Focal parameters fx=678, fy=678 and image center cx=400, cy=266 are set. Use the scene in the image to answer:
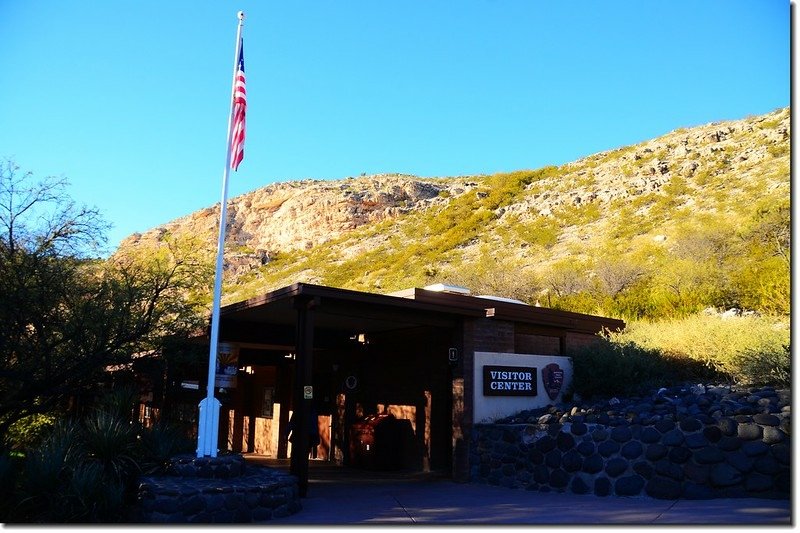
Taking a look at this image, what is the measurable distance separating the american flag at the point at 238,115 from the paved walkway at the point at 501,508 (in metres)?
5.53

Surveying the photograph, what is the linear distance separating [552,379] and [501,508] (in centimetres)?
518

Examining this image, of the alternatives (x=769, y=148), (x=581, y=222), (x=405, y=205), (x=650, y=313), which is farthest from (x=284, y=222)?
(x=650, y=313)

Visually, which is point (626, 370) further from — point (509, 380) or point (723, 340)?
point (509, 380)

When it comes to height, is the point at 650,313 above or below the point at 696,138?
below

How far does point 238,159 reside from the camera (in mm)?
10844

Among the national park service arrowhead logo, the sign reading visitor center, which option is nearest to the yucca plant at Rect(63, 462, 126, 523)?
the sign reading visitor center

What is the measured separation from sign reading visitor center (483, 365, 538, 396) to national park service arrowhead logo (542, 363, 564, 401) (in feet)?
0.99


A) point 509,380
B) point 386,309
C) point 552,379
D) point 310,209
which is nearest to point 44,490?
point 386,309

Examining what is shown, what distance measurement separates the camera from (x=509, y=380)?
13.8 m

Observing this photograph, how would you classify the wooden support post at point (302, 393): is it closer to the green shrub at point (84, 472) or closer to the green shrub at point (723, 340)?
the green shrub at point (84, 472)

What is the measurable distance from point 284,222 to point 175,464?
5785cm

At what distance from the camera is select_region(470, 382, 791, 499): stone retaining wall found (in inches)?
381

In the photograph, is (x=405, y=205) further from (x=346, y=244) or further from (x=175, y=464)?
(x=175, y=464)

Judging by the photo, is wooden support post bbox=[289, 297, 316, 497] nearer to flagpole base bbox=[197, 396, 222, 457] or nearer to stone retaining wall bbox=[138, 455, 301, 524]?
stone retaining wall bbox=[138, 455, 301, 524]
